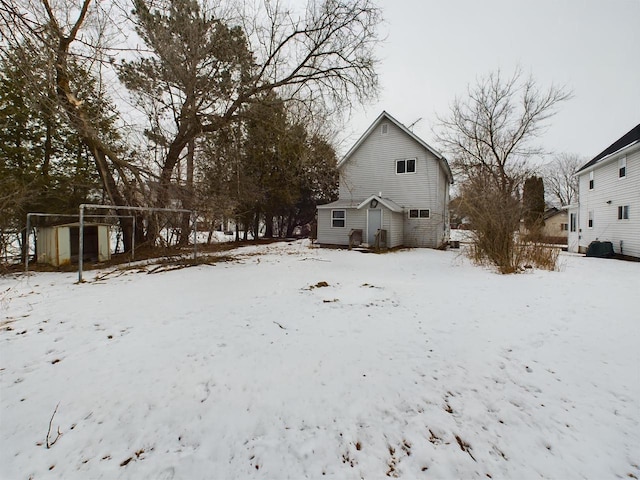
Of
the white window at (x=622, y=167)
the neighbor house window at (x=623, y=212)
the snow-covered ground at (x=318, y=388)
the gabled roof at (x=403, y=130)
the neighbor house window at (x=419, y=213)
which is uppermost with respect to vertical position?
the gabled roof at (x=403, y=130)

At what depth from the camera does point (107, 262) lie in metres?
9.93

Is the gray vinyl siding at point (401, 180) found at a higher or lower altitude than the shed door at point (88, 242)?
higher

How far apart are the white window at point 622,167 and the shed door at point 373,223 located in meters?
11.3

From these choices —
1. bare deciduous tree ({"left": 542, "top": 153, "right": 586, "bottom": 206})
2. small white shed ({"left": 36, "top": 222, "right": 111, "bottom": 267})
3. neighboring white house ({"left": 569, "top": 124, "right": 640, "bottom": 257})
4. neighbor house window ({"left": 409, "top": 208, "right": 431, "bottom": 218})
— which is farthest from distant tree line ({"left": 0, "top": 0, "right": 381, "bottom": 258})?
bare deciduous tree ({"left": 542, "top": 153, "right": 586, "bottom": 206})

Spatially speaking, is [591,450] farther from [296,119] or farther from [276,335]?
[296,119]

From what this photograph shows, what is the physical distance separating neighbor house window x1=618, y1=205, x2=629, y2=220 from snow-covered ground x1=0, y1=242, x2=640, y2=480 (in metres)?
11.6

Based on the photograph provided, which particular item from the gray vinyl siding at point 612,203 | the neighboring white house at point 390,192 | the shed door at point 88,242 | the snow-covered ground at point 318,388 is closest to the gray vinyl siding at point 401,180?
the neighboring white house at point 390,192

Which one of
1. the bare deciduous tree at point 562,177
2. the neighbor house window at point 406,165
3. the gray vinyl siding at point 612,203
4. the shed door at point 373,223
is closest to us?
the gray vinyl siding at point 612,203

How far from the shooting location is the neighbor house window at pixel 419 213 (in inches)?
674

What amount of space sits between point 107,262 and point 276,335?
30.1ft

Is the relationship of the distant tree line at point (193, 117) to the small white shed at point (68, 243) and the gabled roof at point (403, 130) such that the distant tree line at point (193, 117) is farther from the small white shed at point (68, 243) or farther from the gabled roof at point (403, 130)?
the gabled roof at point (403, 130)

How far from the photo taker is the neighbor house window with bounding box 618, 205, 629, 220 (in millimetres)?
12914

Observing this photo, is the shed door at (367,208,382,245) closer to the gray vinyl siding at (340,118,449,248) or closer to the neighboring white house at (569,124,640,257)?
the gray vinyl siding at (340,118,449,248)

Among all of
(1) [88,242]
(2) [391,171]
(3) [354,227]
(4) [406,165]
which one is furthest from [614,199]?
(1) [88,242]
